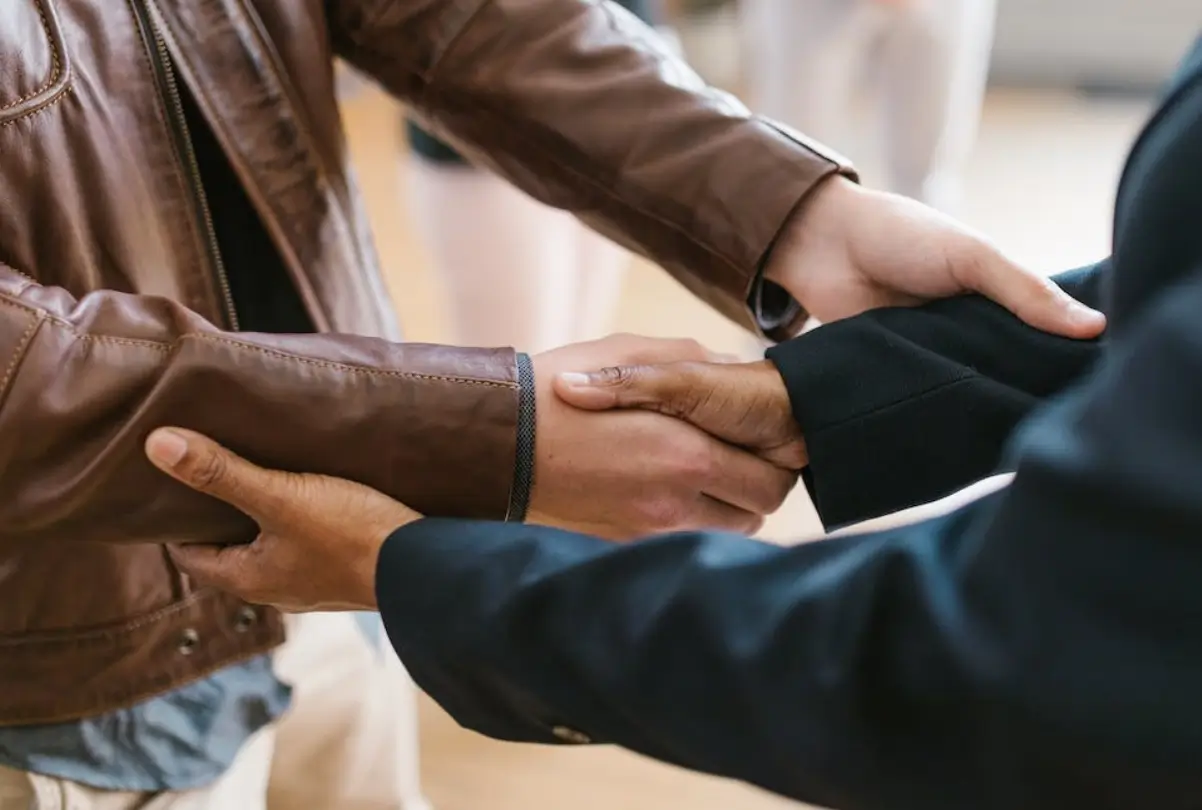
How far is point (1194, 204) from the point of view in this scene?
0.44 meters

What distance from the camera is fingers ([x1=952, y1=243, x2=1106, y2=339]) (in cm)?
76

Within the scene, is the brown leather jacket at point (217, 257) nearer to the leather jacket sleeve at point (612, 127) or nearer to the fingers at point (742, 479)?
the leather jacket sleeve at point (612, 127)

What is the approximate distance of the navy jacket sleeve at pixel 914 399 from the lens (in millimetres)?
761

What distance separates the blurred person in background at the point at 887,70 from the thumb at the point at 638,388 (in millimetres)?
1067

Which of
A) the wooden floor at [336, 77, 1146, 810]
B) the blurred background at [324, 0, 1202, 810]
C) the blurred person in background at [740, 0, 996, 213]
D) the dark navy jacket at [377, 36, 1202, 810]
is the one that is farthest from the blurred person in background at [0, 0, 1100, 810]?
the blurred person in background at [740, 0, 996, 213]

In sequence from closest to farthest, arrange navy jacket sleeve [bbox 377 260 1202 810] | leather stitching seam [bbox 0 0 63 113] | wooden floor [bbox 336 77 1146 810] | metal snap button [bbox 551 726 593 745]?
navy jacket sleeve [bbox 377 260 1202 810]
metal snap button [bbox 551 726 593 745]
leather stitching seam [bbox 0 0 63 113]
wooden floor [bbox 336 77 1146 810]

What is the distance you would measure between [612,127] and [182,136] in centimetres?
29

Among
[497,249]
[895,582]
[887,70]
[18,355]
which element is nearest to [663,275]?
[887,70]

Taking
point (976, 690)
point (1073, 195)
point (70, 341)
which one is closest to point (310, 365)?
point (70, 341)

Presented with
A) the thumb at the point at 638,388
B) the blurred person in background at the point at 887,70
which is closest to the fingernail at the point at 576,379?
the thumb at the point at 638,388

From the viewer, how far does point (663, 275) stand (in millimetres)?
2355

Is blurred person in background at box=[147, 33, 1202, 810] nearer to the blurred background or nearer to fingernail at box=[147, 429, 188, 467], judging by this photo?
fingernail at box=[147, 429, 188, 467]

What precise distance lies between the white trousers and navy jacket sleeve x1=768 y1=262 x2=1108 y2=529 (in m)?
0.40

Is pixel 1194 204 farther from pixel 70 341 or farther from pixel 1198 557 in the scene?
pixel 70 341
